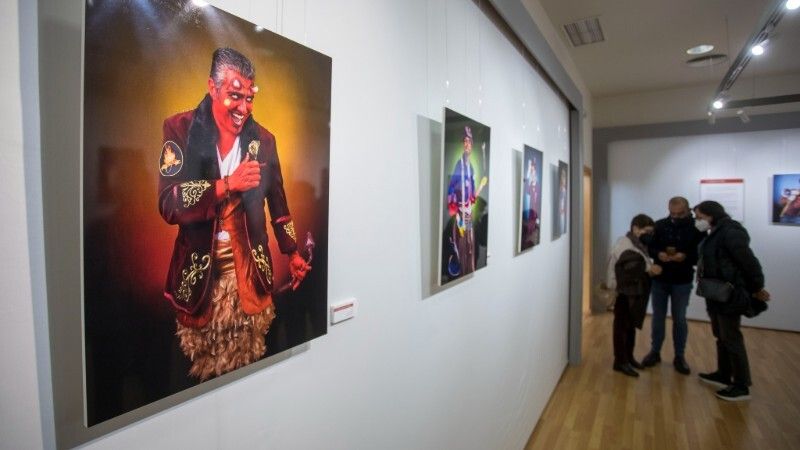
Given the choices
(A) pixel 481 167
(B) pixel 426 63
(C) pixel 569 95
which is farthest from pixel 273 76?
(C) pixel 569 95

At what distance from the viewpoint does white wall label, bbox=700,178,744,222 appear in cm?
611

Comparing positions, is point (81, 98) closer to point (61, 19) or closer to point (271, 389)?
point (61, 19)

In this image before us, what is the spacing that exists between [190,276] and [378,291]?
2.27 feet

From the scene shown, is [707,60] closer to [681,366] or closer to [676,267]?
[676,267]

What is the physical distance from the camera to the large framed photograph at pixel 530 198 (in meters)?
2.83

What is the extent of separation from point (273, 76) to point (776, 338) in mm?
7255

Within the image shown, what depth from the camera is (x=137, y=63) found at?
68cm

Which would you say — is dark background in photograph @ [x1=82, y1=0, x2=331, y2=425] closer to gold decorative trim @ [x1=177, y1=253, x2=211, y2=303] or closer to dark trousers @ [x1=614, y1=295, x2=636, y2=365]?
gold decorative trim @ [x1=177, y1=253, x2=211, y2=303]

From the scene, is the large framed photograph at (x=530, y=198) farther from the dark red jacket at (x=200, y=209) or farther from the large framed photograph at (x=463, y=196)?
the dark red jacket at (x=200, y=209)

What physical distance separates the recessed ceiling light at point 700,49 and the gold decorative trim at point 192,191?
5740mm

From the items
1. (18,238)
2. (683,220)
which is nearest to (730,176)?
(683,220)

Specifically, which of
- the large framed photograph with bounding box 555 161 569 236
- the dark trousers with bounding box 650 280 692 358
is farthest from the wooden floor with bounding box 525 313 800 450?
the large framed photograph with bounding box 555 161 569 236

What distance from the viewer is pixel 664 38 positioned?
4492 mm

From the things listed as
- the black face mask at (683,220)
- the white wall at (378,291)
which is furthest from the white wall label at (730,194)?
the white wall at (378,291)
